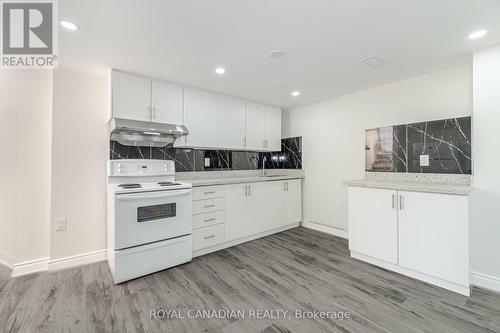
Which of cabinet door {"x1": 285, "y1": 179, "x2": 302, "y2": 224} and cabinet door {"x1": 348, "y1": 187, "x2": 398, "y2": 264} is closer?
cabinet door {"x1": 348, "y1": 187, "x2": 398, "y2": 264}

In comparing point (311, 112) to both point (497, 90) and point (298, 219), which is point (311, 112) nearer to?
point (298, 219)

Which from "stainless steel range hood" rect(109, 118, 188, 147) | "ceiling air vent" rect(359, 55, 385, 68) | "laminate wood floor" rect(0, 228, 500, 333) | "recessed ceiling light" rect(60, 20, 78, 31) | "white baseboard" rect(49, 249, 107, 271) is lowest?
"laminate wood floor" rect(0, 228, 500, 333)

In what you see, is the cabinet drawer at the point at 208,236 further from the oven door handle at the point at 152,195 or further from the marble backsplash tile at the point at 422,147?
the marble backsplash tile at the point at 422,147

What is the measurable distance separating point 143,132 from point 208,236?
1.55 metres

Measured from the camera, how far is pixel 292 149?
163 inches

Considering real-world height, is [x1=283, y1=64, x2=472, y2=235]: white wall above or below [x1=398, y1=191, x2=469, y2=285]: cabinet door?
above

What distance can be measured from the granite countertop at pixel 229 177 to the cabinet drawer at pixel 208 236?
23.1 inches

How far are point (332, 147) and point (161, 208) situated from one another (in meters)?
2.75

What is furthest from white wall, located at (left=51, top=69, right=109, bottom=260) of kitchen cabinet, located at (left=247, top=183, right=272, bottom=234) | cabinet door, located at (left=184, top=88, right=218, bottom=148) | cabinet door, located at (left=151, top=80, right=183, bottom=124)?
kitchen cabinet, located at (left=247, top=183, right=272, bottom=234)

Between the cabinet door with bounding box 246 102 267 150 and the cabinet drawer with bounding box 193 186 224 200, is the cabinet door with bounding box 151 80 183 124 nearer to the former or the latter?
the cabinet drawer with bounding box 193 186 224 200

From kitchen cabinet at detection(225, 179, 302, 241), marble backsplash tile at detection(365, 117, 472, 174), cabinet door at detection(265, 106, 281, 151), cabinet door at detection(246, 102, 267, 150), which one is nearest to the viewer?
marble backsplash tile at detection(365, 117, 472, 174)

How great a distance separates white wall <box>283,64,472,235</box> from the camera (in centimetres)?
241

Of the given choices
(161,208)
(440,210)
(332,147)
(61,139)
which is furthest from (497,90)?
(61,139)

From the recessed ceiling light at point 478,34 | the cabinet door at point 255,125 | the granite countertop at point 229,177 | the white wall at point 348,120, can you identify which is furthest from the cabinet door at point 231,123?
the recessed ceiling light at point 478,34
